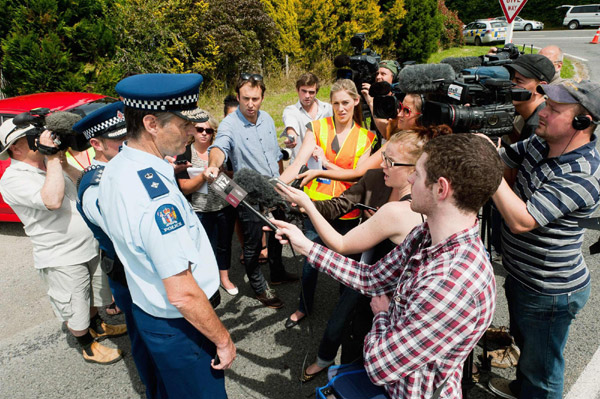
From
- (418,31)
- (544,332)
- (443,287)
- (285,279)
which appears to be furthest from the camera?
(418,31)

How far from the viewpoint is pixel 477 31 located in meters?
23.5

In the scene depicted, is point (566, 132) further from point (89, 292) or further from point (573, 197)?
point (89, 292)

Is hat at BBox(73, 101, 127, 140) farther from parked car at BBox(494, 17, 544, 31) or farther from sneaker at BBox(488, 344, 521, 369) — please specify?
parked car at BBox(494, 17, 544, 31)

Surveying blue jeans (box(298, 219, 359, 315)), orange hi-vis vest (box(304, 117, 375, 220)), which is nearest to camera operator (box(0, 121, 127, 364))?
blue jeans (box(298, 219, 359, 315))

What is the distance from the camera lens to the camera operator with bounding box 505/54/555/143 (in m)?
3.51

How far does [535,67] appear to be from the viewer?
3.53 metres

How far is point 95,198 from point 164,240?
2.61ft

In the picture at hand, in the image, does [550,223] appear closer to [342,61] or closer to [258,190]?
[258,190]

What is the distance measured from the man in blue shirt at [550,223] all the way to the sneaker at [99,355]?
9.30 feet

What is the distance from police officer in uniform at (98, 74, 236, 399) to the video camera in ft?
3.38

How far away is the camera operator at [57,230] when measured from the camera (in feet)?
8.84

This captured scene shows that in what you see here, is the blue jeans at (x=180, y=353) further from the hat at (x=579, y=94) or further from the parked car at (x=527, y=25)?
the parked car at (x=527, y=25)

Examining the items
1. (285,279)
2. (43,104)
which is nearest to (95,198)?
(285,279)

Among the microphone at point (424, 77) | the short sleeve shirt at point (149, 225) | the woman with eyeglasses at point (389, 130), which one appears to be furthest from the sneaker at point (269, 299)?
the microphone at point (424, 77)
